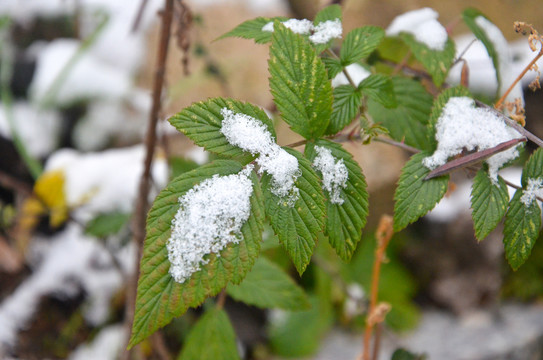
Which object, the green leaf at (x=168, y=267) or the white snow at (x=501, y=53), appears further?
the white snow at (x=501, y=53)

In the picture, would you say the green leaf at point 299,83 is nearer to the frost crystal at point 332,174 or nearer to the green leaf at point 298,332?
the frost crystal at point 332,174

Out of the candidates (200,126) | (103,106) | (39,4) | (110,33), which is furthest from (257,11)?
(200,126)

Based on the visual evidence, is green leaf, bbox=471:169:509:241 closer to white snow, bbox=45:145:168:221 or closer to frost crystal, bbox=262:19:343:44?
frost crystal, bbox=262:19:343:44

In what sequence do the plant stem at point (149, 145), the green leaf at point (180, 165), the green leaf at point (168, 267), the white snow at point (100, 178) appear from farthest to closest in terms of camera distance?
the white snow at point (100, 178) < the green leaf at point (180, 165) < the plant stem at point (149, 145) < the green leaf at point (168, 267)

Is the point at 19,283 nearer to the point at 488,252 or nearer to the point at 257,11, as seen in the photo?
the point at 257,11

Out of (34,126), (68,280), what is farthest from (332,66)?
(34,126)

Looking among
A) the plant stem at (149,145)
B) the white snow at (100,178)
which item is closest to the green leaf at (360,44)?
the plant stem at (149,145)
